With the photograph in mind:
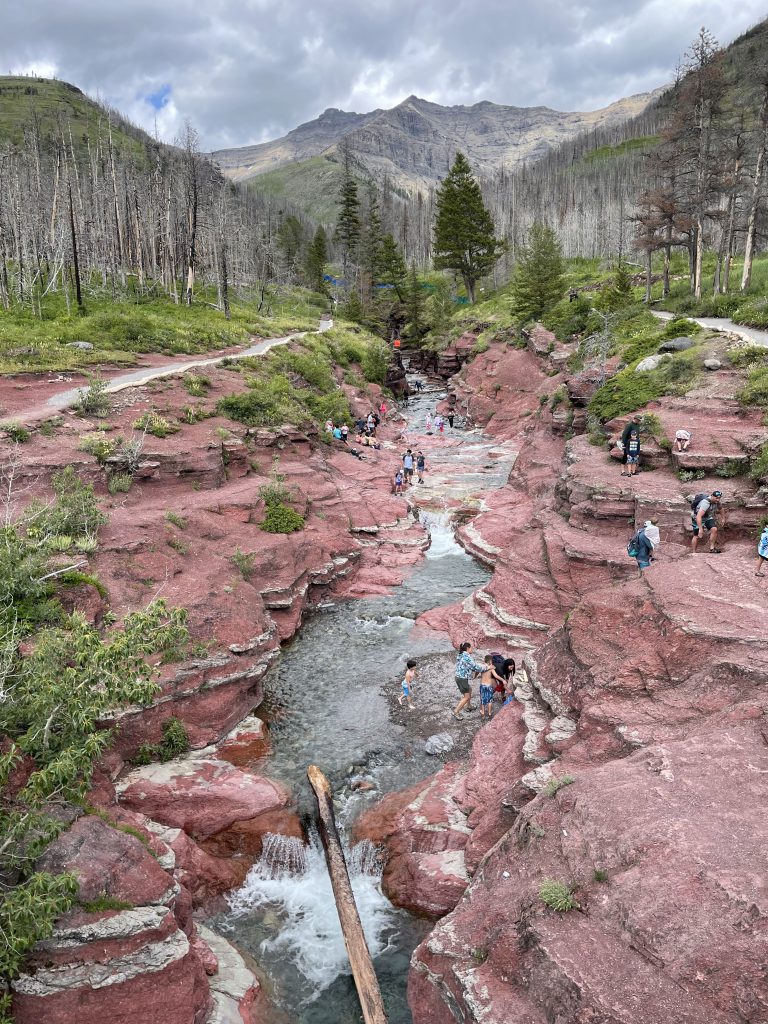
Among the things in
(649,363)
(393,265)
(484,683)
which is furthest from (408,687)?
(393,265)

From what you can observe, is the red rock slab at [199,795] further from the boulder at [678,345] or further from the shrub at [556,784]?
the boulder at [678,345]

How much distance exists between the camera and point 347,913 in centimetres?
973

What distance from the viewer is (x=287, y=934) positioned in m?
10.1

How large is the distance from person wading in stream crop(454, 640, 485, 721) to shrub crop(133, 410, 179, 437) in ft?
47.6

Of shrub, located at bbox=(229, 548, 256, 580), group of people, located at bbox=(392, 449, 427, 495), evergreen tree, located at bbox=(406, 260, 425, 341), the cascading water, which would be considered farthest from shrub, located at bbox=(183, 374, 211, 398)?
evergreen tree, located at bbox=(406, 260, 425, 341)

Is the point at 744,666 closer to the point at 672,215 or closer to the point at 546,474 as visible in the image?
the point at 546,474

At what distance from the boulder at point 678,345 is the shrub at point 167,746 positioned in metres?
25.6

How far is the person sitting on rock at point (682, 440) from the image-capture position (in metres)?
19.1

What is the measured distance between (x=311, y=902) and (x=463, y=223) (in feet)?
212

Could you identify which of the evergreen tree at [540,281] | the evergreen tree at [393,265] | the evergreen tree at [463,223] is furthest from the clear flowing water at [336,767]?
the evergreen tree at [393,265]

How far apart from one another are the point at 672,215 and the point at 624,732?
131 ft

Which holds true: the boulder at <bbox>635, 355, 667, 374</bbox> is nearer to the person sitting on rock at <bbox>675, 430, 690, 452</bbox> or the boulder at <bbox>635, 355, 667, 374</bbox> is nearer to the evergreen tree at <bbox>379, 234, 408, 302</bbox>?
the person sitting on rock at <bbox>675, 430, 690, 452</bbox>

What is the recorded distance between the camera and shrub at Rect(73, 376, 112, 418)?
23.1 metres

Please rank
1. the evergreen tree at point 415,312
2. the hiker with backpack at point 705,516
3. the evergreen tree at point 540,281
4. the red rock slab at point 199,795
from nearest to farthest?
the red rock slab at point 199,795, the hiker with backpack at point 705,516, the evergreen tree at point 540,281, the evergreen tree at point 415,312
